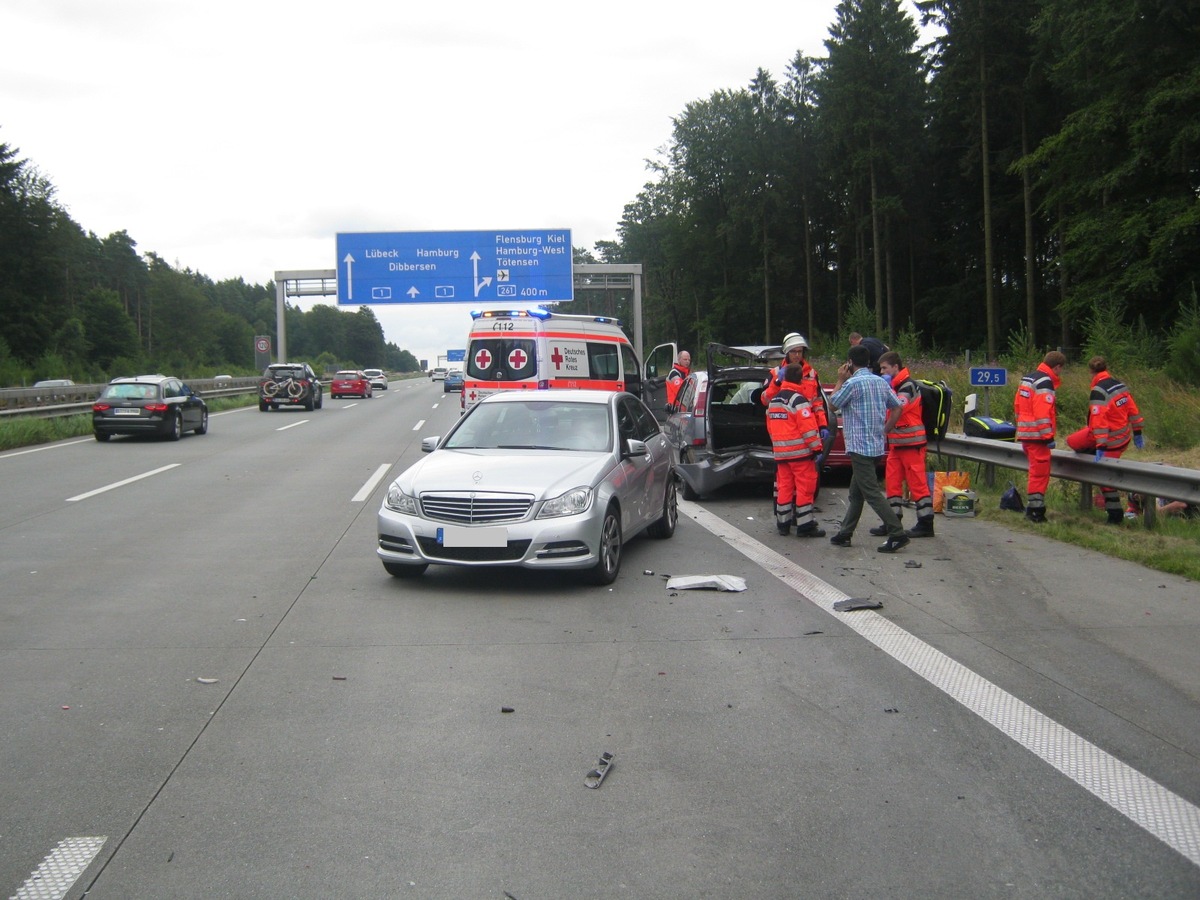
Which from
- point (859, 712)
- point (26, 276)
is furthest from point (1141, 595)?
point (26, 276)

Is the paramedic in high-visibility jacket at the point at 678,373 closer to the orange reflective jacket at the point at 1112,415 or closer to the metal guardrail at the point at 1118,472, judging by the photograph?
the metal guardrail at the point at 1118,472

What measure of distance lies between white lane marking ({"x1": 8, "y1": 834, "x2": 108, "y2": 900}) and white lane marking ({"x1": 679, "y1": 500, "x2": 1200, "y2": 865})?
3.57m

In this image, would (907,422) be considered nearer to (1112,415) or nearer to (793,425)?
(793,425)

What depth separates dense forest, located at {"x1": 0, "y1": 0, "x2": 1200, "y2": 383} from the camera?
104 ft

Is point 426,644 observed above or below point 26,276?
below

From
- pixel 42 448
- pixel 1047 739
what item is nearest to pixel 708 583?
pixel 1047 739

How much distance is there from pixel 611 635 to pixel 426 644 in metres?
1.13

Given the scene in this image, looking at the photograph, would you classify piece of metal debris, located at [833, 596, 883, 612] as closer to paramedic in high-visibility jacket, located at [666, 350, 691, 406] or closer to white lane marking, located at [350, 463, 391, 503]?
white lane marking, located at [350, 463, 391, 503]

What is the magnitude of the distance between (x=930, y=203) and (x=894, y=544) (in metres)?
44.7

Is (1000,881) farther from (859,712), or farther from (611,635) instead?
(611,635)

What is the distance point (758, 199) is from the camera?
62.2m

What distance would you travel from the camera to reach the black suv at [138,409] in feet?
76.4

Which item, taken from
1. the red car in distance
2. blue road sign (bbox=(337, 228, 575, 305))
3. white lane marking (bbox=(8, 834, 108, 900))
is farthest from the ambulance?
the red car in distance

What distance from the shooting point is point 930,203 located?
50.8 meters
